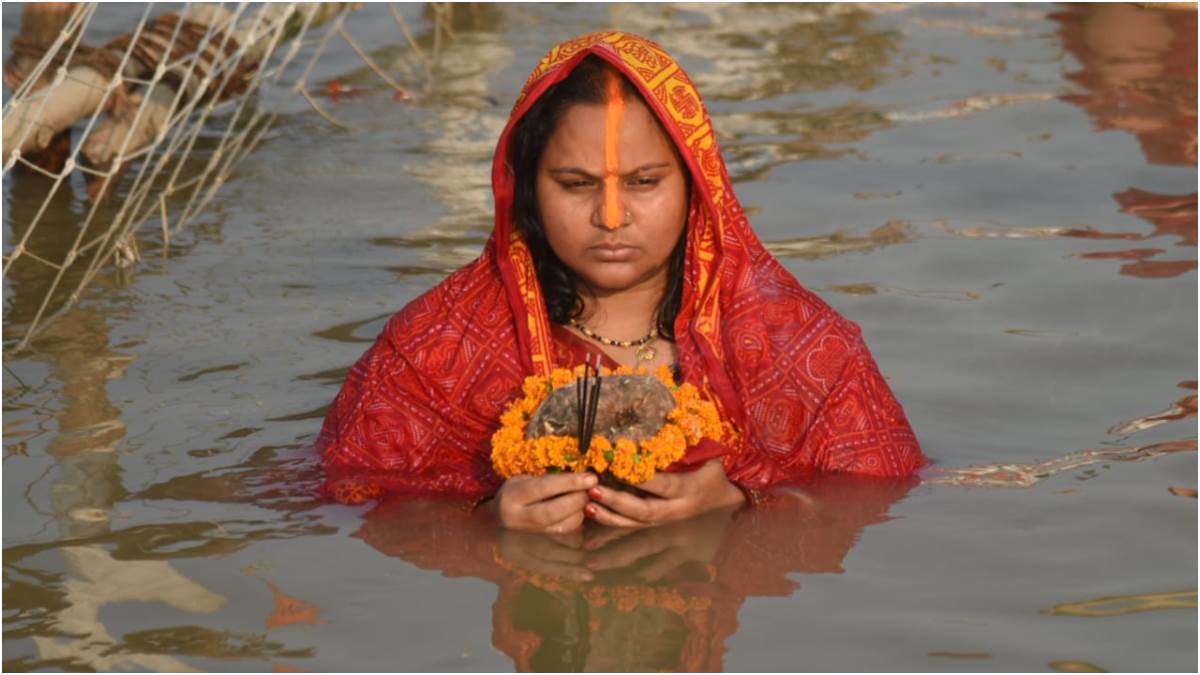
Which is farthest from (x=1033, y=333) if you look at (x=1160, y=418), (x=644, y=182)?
(x=644, y=182)

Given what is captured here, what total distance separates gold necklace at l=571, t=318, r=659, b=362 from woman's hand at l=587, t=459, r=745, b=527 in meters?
0.46

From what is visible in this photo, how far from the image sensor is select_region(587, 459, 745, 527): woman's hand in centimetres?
423

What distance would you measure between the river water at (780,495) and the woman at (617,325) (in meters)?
0.16

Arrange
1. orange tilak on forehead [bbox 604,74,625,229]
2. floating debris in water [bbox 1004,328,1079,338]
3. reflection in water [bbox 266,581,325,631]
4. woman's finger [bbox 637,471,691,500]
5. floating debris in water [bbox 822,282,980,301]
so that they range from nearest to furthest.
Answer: reflection in water [bbox 266,581,325,631] → woman's finger [bbox 637,471,691,500] → orange tilak on forehead [bbox 604,74,625,229] → floating debris in water [bbox 1004,328,1079,338] → floating debris in water [bbox 822,282,980,301]

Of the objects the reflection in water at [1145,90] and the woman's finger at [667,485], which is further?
the reflection in water at [1145,90]

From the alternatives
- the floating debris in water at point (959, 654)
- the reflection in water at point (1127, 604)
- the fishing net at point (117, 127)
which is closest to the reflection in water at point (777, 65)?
the fishing net at point (117, 127)

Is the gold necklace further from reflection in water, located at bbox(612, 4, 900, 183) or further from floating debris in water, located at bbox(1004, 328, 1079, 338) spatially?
reflection in water, located at bbox(612, 4, 900, 183)

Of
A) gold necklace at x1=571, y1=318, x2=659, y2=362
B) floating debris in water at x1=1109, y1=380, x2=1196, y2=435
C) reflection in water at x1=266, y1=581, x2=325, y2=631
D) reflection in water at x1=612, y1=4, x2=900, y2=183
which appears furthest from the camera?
reflection in water at x1=612, y1=4, x2=900, y2=183

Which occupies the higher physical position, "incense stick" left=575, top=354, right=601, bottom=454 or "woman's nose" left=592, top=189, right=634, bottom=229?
"woman's nose" left=592, top=189, right=634, bottom=229

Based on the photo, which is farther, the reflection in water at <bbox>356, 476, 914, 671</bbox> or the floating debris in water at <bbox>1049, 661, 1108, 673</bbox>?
the reflection in water at <bbox>356, 476, 914, 671</bbox>

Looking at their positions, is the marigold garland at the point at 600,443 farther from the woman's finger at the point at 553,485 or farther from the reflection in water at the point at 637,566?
the reflection in water at the point at 637,566

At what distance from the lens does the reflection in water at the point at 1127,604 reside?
4.01 m

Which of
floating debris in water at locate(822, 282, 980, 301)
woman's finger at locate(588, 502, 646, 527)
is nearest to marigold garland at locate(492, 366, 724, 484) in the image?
woman's finger at locate(588, 502, 646, 527)

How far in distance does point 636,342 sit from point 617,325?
0.07 m
